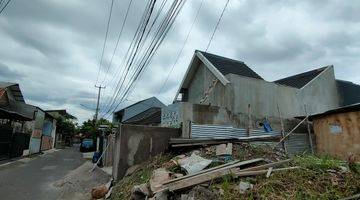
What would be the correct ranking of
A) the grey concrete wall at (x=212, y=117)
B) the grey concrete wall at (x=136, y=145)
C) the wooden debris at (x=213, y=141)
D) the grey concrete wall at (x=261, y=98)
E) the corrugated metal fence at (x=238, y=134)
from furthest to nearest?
1. the grey concrete wall at (x=261, y=98)
2. the grey concrete wall at (x=212, y=117)
3. the corrugated metal fence at (x=238, y=134)
4. the grey concrete wall at (x=136, y=145)
5. the wooden debris at (x=213, y=141)

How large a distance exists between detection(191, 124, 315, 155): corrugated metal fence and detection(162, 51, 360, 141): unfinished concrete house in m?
0.30

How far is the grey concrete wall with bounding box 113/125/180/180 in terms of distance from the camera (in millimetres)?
9125

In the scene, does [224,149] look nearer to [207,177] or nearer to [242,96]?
[207,177]

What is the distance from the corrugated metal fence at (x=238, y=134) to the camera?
11180mm

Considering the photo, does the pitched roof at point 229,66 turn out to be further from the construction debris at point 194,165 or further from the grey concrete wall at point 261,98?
the construction debris at point 194,165

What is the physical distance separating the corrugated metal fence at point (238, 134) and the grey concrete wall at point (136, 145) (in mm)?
1580

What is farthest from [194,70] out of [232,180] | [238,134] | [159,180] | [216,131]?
[232,180]

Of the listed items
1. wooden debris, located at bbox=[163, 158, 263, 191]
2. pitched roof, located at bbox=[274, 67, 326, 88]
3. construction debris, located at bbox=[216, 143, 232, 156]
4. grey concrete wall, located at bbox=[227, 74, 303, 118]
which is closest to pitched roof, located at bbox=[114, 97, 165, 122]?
pitched roof, located at bbox=[274, 67, 326, 88]

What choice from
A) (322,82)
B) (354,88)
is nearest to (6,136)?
(322,82)

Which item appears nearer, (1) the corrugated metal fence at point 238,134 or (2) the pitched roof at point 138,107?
(1) the corrugated metal fence at point 238,134

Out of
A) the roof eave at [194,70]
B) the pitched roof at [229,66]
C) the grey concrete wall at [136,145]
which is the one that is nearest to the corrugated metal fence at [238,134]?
the grey concrete wall at [136,145]

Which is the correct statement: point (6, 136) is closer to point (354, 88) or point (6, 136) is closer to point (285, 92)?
point (285, 92)

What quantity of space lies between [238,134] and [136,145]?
4.71 meters

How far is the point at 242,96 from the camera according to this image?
43.2ft
